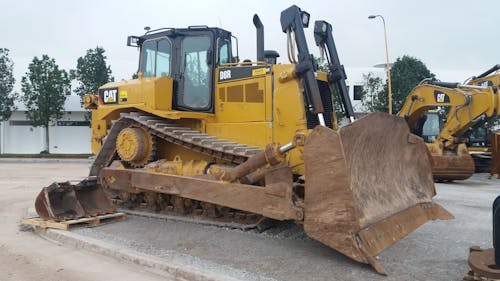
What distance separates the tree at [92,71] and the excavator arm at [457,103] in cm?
2210

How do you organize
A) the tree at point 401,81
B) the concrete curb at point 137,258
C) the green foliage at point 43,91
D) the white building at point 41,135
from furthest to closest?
the white building at point 41,135 → the green foliage at point 43,91 → the tree at point 401,81 → the concrete curb at point 137,258

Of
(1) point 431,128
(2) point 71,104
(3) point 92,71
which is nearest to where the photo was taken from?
(1) point 431,128

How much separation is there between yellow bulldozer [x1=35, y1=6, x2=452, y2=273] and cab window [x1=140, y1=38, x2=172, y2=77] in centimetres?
3

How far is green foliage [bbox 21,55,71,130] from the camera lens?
1134 inches

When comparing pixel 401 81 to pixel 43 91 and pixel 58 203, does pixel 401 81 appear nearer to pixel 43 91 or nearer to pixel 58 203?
pixel 43 91

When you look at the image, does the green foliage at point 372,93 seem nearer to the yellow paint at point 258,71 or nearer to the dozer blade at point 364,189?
the yellow paint at point 258,71

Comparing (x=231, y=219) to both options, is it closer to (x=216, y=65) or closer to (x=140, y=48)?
(x=216, y=65)

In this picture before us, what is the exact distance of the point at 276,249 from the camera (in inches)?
219

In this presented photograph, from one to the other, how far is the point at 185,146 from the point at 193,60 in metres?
1.66

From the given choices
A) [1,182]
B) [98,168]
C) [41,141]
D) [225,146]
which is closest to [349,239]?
[225,146]

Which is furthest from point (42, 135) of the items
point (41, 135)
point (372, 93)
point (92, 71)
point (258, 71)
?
point (258, 71)

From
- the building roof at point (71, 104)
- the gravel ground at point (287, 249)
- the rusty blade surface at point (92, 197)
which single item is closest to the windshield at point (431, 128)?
the gravel ground at point (287, 249)

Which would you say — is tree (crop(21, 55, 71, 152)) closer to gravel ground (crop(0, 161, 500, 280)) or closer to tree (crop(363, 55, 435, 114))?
tree (crop(363, 55, 435, 114))

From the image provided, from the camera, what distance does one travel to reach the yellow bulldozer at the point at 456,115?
12750mm
